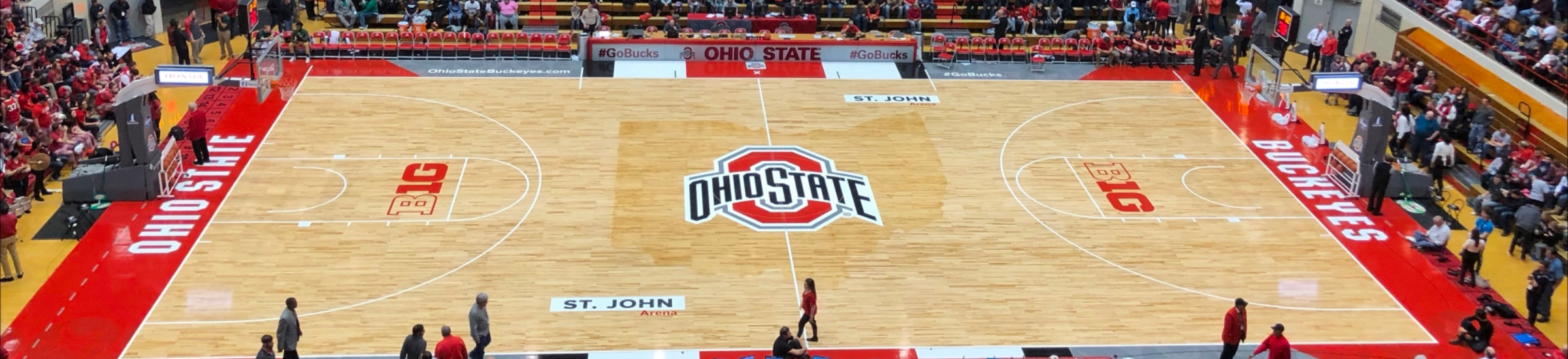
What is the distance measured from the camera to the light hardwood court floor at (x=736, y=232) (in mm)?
20453

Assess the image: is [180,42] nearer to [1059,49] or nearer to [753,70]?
[753,70]

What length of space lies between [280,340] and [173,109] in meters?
14.7

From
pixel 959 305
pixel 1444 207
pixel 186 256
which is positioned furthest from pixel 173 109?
pixel 1444 207

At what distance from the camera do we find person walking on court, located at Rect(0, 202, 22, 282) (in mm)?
20688

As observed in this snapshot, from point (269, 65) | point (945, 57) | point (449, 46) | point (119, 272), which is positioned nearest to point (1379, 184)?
point (945, 57)

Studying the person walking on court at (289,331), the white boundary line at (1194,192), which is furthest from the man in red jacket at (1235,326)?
the person walking on court at (289,331)

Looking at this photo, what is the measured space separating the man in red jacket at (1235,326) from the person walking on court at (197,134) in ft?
59.4

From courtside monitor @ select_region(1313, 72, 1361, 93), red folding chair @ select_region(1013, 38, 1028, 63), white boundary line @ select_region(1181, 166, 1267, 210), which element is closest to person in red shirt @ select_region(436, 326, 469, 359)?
white boundary line @ select_region(1181, 166, 1267, 210)

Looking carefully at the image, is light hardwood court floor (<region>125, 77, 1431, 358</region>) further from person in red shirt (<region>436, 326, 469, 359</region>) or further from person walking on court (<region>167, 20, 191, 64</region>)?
person walking on court (<region>167, 20, 191, 64</region>)

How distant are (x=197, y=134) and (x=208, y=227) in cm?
344

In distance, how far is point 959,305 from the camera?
21.2 m

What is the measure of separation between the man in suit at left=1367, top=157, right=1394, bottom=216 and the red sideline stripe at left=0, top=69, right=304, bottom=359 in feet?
65.4

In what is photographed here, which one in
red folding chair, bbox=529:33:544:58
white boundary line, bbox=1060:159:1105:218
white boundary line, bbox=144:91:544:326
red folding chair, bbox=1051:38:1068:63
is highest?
red folding chair, bbox=1051:38:1068:63

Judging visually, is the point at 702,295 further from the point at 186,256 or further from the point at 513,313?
the point at 186,256
